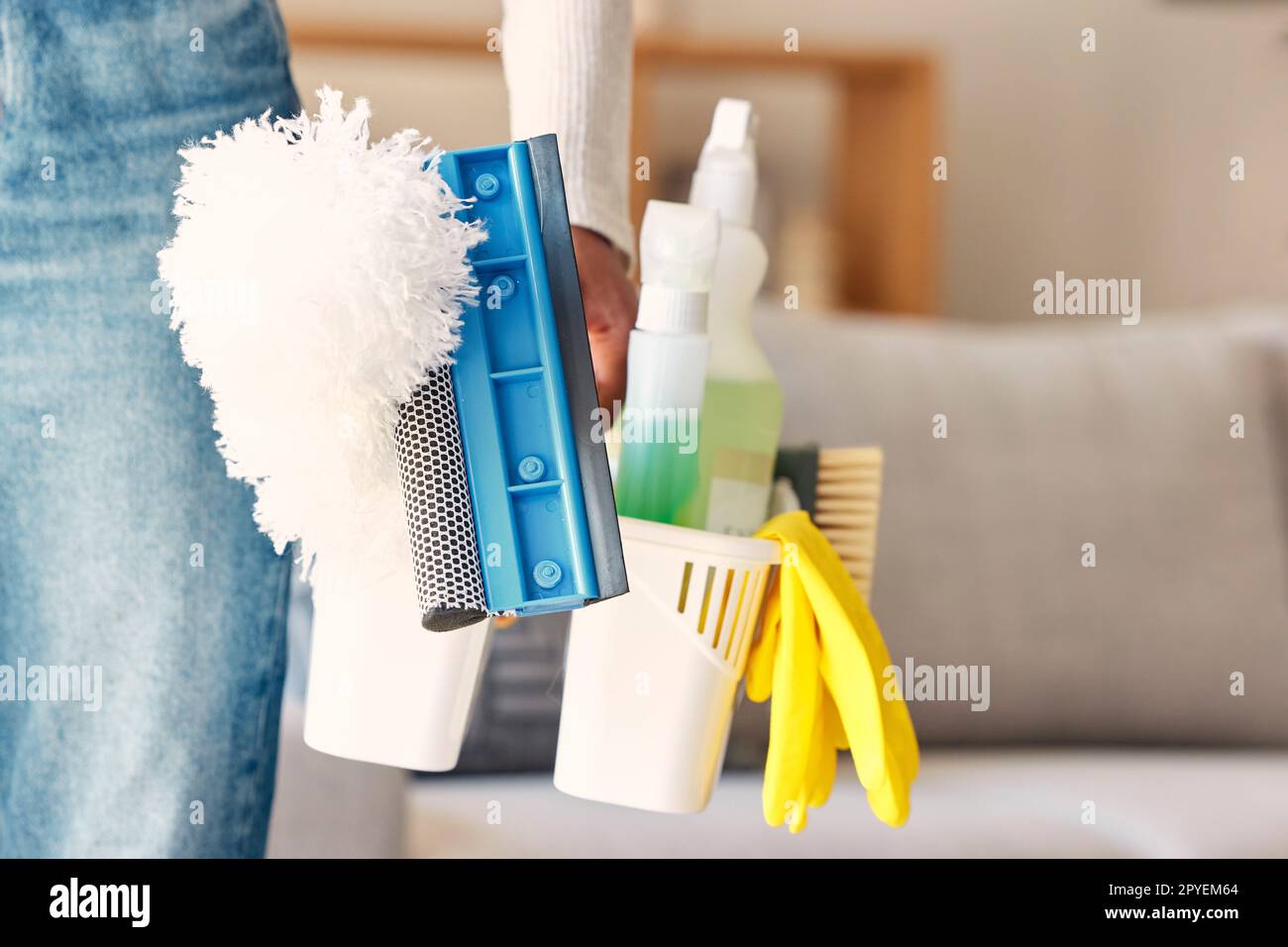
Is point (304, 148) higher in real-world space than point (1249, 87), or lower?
lower

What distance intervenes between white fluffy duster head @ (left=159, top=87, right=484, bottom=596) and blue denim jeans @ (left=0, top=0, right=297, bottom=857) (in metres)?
0.15

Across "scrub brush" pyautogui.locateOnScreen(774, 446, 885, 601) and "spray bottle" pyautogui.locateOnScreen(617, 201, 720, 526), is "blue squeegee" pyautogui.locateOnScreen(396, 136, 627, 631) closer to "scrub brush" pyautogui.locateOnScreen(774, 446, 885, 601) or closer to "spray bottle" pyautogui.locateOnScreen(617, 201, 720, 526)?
"spray bottle" pyautogui.locateOnScreen(617, 201, 720, 526)

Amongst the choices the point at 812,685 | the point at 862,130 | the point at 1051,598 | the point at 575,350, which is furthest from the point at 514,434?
the point at 862,130

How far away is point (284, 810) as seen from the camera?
3.06 feet

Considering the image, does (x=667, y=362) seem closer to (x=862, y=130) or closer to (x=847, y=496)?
(x=847, y=496)

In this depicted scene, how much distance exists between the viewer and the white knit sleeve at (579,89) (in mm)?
540

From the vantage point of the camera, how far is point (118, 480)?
576 millimetres

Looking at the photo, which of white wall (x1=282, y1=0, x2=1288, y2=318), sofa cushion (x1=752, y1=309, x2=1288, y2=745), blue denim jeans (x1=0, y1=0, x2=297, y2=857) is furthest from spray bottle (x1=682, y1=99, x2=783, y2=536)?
white wall (x1=282, y1=0, x2=1288, y2=318)

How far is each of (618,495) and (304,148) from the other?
0.19 meters

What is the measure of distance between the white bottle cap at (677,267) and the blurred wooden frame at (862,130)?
5.17ft

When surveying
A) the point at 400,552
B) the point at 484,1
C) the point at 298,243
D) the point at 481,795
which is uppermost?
the point at 484,1

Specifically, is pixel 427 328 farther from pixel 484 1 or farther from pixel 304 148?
pixel 484 1

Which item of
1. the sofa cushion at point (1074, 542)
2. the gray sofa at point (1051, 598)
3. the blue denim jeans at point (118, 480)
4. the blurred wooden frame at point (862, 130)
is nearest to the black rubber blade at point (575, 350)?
the blue denim jeans at point (118, 480)
